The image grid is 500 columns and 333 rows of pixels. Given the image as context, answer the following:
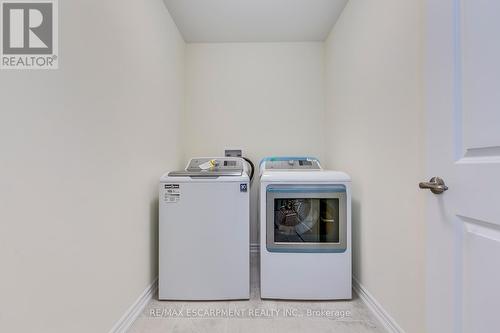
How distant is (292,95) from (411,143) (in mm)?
1642

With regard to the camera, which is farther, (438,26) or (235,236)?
(235,236)

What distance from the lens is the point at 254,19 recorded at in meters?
2.21

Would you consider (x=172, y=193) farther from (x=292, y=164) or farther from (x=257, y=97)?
(x=257, y=97)

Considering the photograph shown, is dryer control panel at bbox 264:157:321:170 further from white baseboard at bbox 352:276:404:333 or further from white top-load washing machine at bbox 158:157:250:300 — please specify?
white baseboard at bbox 352:276:404:333

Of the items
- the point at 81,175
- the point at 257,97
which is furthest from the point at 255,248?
the point at 81,175

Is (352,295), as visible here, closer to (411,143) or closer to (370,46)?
(411,143)

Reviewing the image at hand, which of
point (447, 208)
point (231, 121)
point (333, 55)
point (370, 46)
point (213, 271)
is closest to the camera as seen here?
point (447, 208)

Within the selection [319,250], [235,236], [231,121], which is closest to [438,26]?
[319,250]

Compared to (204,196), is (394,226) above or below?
below

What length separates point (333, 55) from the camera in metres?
2.35

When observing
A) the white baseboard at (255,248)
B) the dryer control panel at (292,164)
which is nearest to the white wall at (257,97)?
the white baseboard at (255,248)

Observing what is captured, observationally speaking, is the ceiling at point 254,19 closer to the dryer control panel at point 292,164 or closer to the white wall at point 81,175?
the white wall at point 81,175

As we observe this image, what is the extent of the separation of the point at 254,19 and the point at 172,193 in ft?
5.77

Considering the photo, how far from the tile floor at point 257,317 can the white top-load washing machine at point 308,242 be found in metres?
0.07
